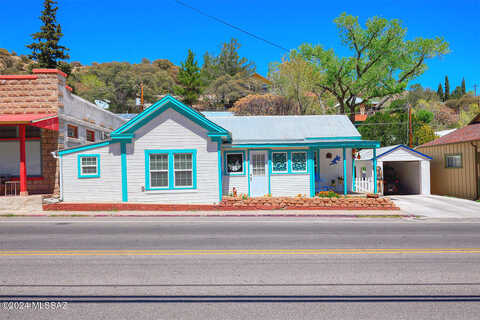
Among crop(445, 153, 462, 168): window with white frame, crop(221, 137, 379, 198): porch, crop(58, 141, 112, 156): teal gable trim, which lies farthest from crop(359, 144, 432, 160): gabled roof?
crop(58, 141, 112, 156): teal gable trim

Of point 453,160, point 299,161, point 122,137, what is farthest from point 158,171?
point 453,160

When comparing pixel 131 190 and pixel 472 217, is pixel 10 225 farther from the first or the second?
pixel 472 217

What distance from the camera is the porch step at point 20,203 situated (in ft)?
52.0

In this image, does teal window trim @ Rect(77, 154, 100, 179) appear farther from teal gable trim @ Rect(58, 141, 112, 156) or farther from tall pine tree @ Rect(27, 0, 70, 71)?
tall pine tree @ Rect(27, 0, 70, 71)

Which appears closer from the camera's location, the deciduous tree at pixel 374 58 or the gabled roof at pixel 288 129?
the gabled roof at pixel 288 129

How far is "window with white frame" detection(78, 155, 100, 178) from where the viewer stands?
16.8 metres

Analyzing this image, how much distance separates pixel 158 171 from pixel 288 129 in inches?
321

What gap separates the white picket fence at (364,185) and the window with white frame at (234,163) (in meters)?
8.52

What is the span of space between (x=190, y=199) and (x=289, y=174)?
5.47 metres

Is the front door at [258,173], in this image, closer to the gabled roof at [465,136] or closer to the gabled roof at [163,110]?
the gabled roof at [163,110]

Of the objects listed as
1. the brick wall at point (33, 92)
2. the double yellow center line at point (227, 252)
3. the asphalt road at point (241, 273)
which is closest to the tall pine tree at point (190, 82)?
the brick wall at point (33, 92)

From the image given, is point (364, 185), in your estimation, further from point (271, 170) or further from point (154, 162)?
point (154, 162)

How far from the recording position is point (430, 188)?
24.2m

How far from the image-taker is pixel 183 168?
16.9 metres
